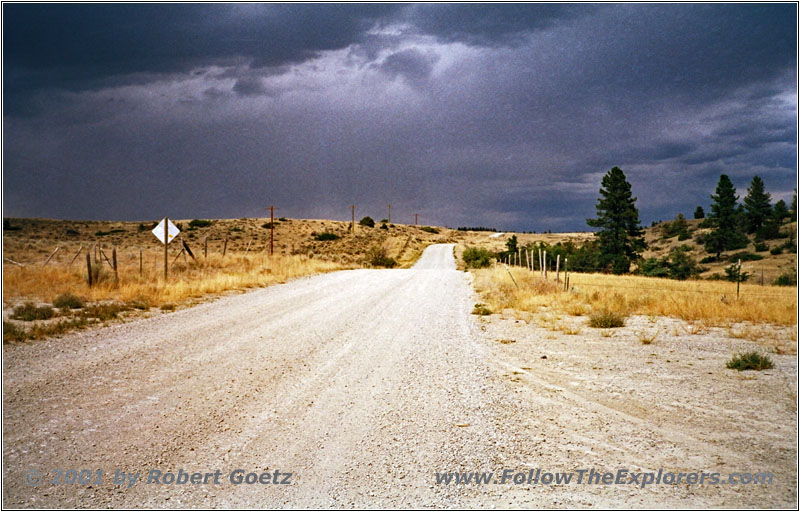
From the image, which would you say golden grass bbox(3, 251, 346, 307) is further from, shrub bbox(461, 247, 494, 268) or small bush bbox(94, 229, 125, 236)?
small bush bbox(94, 229, 125, 236)

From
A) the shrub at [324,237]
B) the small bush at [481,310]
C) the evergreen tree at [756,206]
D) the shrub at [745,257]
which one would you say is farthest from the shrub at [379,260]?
the evergreen tree at [756,206]

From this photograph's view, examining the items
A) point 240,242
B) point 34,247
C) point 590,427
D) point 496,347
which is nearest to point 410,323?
point 496,347

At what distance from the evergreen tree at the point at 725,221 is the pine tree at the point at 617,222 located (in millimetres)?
21672

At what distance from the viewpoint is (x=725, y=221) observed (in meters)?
68.9

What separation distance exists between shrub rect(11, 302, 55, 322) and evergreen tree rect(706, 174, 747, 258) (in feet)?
261

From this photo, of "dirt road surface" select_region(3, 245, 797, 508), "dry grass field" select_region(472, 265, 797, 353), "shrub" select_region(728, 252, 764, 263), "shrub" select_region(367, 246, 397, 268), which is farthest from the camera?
"shrub" select_region(728, 252, 764, 263)

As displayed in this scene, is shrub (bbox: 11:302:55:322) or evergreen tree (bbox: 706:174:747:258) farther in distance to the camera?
evergreen tree (bbox: 706:174:747:258)

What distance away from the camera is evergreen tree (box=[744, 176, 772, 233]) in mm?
76812

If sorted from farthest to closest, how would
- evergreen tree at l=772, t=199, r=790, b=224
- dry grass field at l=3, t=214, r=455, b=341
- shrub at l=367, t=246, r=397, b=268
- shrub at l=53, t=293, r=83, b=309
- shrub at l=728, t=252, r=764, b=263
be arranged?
evergreen tree at l=772, t=199, r=790, b=224
shrub at l=728, t=252, r=764, b=263
shrub at l=367, t=246, r=397, b=268
shrub at l=53, t=293, r=83, b=309
dry grass field at l=3, t=214, r=455, b=341

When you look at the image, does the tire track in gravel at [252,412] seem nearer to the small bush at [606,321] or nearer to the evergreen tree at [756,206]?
the small bush at [606,321]

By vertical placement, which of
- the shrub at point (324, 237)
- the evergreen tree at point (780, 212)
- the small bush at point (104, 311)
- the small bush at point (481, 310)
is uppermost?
the evergreen tree at point (780, 212)

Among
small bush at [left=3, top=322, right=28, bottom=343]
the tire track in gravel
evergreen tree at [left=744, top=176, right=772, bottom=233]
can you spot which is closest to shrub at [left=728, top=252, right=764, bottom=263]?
evergreen tree at [left=744, top=176, right=772, bottom=233]

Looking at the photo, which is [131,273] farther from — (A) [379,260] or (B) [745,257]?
(B) [745,257]

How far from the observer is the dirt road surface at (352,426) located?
13.4 ft
